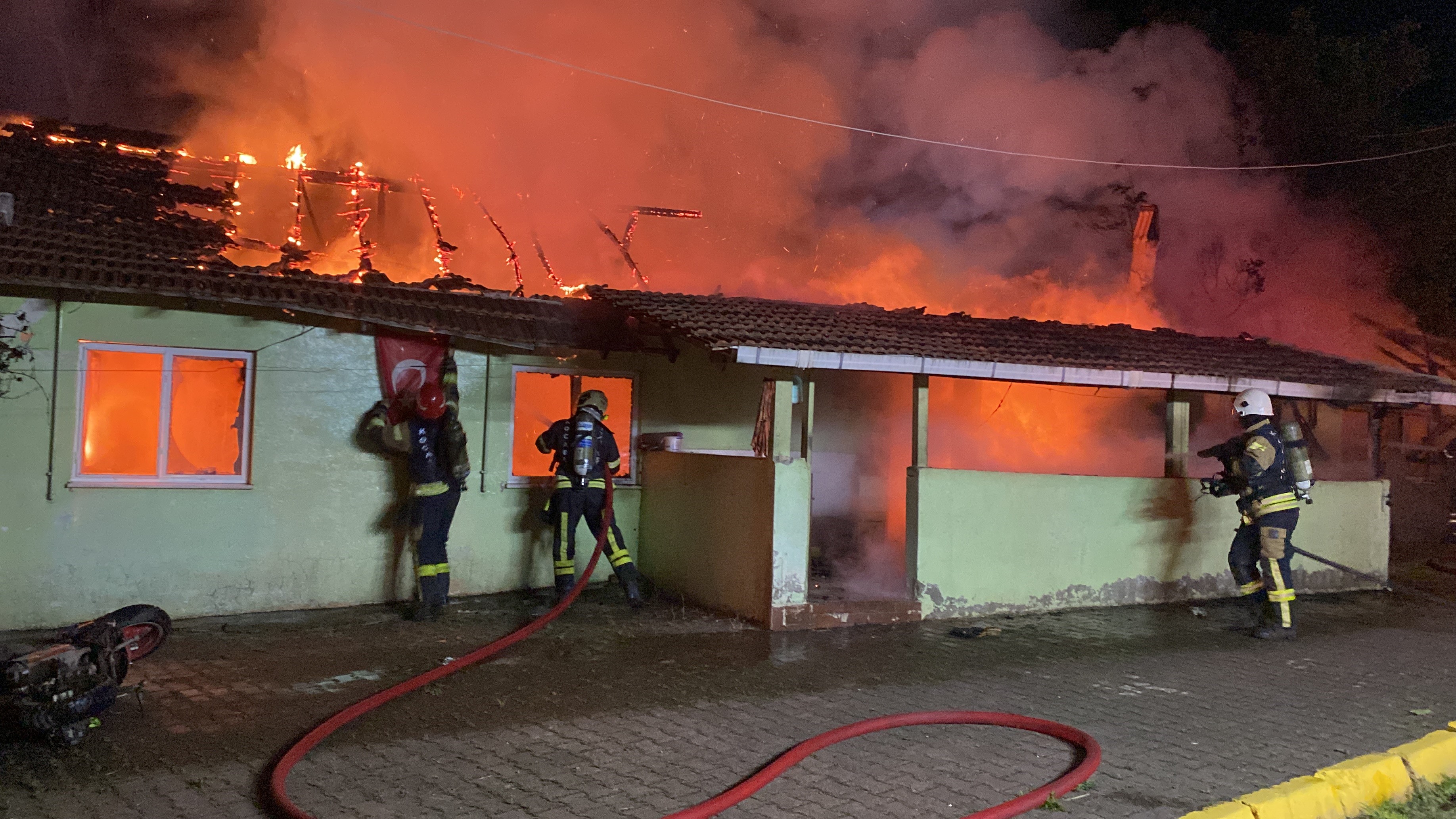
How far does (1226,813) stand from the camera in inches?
156

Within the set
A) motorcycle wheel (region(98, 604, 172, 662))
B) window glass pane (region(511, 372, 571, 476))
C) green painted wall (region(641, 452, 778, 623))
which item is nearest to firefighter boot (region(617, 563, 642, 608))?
green painted wall (region(641, 452, 778, 623))

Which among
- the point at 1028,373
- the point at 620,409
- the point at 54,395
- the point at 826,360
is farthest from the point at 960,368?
the point at 54,395

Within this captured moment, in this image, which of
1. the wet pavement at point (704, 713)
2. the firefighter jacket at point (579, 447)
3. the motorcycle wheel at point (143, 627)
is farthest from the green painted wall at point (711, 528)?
the motorcycle wheel at point (143, 627)

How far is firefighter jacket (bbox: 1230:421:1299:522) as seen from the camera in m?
7.77

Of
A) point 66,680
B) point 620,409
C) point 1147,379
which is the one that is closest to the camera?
point 66,680

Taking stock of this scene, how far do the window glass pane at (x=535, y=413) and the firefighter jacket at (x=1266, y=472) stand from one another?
6267mm

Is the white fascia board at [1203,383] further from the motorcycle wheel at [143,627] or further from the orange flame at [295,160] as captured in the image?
the orange flame at [295,160]

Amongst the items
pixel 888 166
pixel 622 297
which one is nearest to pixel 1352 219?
pixel 888 166

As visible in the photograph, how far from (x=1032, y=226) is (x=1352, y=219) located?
5.55 meters

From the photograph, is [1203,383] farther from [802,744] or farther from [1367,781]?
[802,744]

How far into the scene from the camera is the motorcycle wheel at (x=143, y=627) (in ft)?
18.4

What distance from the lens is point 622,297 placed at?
8.65 m

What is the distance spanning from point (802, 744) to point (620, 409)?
577 cm

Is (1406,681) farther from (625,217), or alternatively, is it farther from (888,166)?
(888,166)
